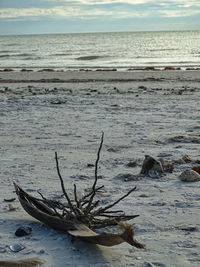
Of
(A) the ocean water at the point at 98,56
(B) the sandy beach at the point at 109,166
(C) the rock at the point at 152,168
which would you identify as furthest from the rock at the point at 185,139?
(A) the ocean water at the point at 98,56

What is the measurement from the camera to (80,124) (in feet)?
24.3

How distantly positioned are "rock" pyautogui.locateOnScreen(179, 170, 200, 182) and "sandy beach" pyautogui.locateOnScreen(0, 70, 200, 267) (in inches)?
2.9

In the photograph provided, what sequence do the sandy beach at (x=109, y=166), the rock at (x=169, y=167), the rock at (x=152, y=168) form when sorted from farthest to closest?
the rock at (x=169, y=167) < the rock at (x=152, y=168) < the sandy beach at (x=109, y=166)

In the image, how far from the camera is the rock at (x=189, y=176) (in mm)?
4270

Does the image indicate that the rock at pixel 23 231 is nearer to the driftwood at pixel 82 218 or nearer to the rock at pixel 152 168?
the driftwood at pixel 82 218

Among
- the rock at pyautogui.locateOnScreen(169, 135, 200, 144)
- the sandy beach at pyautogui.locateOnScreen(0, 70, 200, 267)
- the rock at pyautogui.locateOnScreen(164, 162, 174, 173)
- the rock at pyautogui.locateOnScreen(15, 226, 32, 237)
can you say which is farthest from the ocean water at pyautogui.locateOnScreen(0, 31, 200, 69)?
the rock at pyautogui.locateOnScreen(15, 226, 32, 237)

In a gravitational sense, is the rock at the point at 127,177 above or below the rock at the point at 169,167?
below

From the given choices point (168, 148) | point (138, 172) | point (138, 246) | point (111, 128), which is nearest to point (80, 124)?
point (111, 128)

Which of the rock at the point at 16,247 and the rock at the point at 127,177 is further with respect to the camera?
the rock at the point at 127,177

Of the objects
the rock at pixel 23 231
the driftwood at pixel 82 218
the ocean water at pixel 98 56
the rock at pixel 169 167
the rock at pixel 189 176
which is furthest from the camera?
the ocean water at pixel 98 56

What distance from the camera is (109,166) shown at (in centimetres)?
490

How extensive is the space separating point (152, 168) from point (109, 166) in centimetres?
60

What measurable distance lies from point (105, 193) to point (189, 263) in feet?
4.77

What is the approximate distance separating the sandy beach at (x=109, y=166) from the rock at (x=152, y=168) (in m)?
0.08
